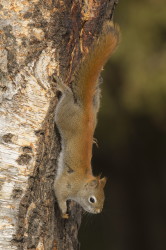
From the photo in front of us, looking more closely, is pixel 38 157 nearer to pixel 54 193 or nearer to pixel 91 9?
→ pixel 54 193

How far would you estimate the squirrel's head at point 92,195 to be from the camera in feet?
11.4

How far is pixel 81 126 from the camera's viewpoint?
10.5ft

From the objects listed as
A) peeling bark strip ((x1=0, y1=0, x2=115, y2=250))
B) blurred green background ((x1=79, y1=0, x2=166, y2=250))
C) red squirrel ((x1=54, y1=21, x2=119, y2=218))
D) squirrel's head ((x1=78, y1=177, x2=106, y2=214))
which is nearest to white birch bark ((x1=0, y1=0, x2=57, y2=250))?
peeling bark strip ((x1=0, y1=0, x2=115, y2=250))

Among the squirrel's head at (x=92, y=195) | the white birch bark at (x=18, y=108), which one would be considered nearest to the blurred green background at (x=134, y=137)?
the squirrel's head at (x=92, y=195)

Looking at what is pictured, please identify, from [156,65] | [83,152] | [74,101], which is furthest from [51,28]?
[156,65]

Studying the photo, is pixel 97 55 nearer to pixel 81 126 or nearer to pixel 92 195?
pixel 81 126

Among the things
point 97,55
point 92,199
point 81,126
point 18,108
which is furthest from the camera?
point 92,199

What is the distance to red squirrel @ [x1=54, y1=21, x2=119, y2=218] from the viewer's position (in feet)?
9.75

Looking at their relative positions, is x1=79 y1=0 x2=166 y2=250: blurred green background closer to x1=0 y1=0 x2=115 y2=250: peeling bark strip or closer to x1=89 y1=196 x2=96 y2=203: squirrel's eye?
x1=89 y1=196 x2=96 y2=203: squirrel's eye

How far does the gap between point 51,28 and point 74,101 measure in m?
0.52

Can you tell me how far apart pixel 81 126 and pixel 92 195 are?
1.85 ft

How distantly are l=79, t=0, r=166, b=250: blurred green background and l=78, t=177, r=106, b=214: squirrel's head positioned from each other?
4.65 ft

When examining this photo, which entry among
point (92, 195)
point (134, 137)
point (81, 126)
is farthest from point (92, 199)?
point (134, 137)

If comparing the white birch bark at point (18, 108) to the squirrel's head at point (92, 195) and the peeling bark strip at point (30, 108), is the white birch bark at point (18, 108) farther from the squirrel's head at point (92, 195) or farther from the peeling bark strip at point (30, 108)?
the squirrel's head at point (92, 195)
